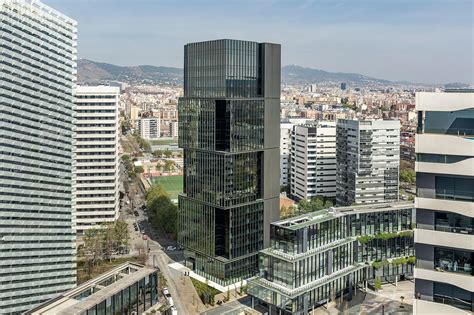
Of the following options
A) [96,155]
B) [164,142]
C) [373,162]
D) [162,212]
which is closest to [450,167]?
[162,212]

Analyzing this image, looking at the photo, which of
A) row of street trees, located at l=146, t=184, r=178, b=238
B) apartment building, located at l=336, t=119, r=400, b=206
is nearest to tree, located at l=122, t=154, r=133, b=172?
row of street trees, located at l=146, t=184, r=178, b=238

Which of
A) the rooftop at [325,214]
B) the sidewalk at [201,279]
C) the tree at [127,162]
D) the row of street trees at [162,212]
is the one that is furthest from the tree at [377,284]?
the tree at [127,162]

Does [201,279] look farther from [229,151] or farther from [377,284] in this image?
[377,284]

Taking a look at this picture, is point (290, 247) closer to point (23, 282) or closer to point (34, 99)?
point (23, 282)

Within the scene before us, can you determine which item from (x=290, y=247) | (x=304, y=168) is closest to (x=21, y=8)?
(x=290, y=247)

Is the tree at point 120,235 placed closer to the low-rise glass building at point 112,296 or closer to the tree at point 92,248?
the tree at point 92,248

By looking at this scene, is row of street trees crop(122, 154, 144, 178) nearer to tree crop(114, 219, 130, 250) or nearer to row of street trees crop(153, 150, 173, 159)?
row of street trees crop(153, 150, 173, 159)
